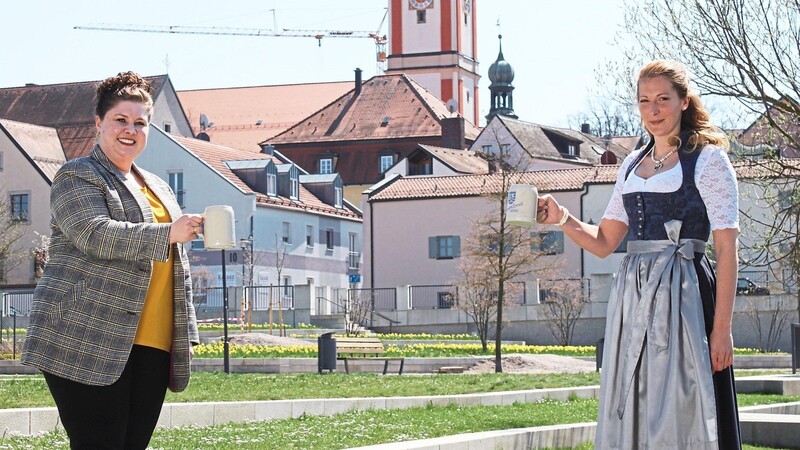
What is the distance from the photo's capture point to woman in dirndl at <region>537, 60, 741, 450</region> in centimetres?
632

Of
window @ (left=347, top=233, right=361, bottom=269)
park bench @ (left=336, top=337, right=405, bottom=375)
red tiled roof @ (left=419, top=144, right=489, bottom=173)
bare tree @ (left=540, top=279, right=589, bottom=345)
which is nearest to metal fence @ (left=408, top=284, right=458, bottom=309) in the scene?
bare tree @ (left=540, top=279, right=589, bottom=345)

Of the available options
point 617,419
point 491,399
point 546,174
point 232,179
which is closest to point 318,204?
point 232,179

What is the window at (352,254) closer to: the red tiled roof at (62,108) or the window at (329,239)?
the window at (329,239)

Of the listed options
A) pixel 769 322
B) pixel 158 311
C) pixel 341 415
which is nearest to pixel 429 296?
pixel 769 322

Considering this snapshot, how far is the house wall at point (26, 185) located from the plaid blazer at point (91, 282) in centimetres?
5886

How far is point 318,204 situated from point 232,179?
6.75m

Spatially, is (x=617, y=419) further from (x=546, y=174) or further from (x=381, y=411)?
(x=546, y=174)

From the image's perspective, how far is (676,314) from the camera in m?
6.41

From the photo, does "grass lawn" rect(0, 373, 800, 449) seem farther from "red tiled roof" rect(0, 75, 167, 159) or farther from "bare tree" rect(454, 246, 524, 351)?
"red tiled roof" rect(0, 75, 167, 159)

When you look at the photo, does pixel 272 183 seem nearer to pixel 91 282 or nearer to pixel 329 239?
pixel 329 239

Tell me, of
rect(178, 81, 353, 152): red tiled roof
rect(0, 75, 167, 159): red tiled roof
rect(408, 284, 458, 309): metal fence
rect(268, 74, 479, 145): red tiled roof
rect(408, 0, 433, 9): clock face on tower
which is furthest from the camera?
rect(408, 0, 433, 9): clock face on tower

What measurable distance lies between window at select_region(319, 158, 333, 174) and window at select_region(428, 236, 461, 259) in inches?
1134

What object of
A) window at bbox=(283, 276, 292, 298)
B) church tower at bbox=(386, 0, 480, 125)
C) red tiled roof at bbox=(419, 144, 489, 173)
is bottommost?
window at bbox=(283, 276, 292, 298)

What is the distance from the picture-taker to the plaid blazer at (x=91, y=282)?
5.81 meters
